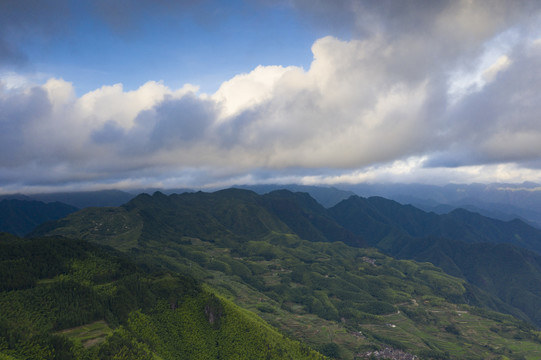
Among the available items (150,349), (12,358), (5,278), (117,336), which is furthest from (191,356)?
(5,278)

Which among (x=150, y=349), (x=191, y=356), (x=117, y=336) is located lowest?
(x=191, y=356)

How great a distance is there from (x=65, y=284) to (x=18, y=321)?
3627 cm

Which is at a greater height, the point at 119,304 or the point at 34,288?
the point at 34,288

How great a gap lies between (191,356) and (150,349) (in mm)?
31089

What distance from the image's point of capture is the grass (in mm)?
161175

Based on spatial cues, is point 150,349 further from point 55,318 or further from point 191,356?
point 55,318

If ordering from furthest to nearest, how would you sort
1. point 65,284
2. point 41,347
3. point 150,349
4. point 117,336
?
point 65,284 → point 150,349 → point 117,336 → point 41,347

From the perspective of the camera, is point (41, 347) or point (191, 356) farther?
point (191, 356)

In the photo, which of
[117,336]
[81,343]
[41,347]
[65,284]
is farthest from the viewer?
[65,284]

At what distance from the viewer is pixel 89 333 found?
169875mm

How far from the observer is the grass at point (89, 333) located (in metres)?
161

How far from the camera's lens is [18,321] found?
160250 millimetres

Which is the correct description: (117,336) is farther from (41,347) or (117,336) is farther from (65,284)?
(65,284)


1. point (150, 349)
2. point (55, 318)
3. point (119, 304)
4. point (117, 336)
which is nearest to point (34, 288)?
point (55, 318)
